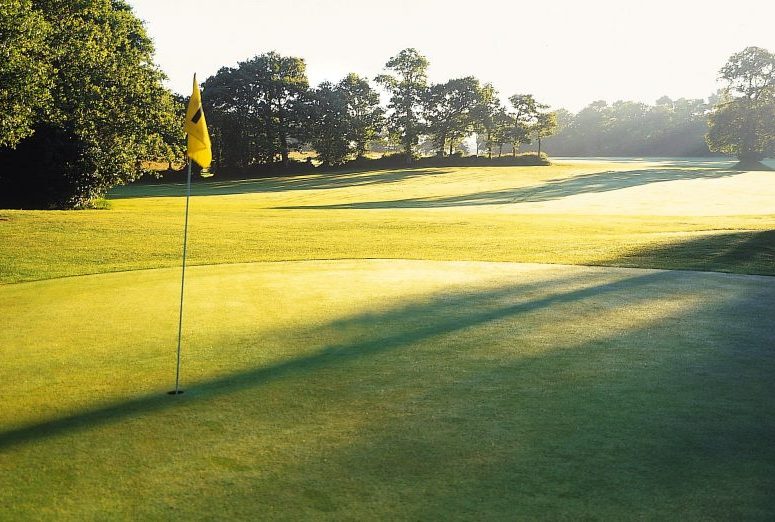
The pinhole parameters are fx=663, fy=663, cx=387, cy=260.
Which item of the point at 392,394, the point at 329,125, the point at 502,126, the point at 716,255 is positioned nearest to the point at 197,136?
the point at 392,394

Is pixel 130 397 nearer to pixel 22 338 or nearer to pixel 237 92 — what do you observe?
pixel 22 338

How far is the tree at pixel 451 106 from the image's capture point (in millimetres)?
72875

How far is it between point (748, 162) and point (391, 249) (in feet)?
201

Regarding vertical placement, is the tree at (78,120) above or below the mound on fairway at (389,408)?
above

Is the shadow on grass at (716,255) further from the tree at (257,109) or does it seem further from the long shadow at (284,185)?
the tree at (257,109)

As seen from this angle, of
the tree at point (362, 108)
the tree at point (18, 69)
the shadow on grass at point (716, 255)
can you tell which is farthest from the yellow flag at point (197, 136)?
the tree at point (362, 108)

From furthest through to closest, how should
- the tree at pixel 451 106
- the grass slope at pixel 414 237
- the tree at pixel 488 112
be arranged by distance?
the tree at pixel 488 112 < the tree at pixel 451 106 < the grass slope at pixel 414 237

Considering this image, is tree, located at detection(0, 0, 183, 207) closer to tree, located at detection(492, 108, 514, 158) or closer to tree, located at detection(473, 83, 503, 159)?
tree, located at detection(473, 83, 503, 159)

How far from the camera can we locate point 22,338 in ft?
19.8

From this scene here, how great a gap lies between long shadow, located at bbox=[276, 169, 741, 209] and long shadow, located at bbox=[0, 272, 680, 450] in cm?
2481

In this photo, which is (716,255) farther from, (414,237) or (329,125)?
(329,125)

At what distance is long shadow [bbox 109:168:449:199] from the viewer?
4691 centimetres

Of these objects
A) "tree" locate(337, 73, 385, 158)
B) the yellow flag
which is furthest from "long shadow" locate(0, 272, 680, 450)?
"tree" locate(337, 73, 385, 158)

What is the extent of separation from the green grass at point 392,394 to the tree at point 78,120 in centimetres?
1629
